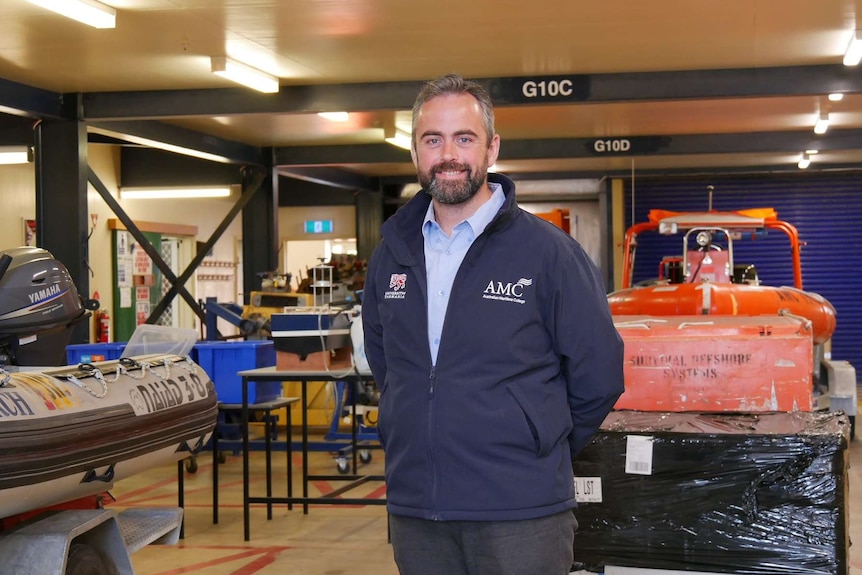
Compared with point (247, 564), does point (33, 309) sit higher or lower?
higher

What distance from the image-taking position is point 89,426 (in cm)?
440

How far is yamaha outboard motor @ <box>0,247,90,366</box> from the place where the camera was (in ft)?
15.6

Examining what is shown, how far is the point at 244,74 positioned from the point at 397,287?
7.42 m

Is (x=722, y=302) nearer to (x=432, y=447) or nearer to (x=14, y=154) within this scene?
(x=432, y=447)

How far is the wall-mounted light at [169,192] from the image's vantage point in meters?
15.3

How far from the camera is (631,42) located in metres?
9.18

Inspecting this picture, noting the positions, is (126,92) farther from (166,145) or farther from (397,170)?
(397,170)

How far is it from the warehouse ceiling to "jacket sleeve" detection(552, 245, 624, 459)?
5.49 m

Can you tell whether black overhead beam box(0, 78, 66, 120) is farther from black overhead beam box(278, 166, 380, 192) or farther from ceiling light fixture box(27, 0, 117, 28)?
black overhead beam box(278, 166, 380, 192)

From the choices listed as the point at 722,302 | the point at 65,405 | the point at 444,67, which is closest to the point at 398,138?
the point at 444,67

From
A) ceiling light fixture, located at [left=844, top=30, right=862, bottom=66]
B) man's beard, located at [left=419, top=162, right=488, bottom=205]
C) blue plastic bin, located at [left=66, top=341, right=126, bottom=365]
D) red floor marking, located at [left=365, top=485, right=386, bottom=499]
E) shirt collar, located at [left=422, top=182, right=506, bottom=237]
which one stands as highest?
ceiling light fixture, located at [left=844, top=30, right=862, bottom=66]

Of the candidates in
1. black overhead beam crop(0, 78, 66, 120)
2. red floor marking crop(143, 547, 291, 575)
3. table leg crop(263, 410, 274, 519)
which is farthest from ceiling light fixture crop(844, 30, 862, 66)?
black overhead beam crop(0, 78, 66, 120)

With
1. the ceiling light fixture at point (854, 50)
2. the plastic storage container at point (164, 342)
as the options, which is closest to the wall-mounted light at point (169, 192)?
the ceiling light fixture at point (854, 50)

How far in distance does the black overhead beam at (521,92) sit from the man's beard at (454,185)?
8.05m
